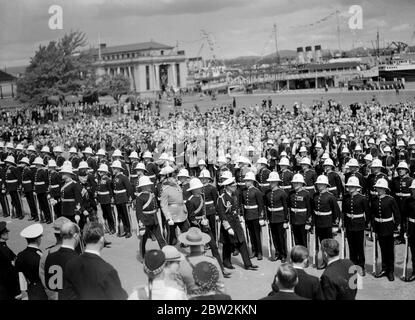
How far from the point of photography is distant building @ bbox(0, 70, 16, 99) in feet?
107

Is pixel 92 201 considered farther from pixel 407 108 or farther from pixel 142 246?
pixel 407 108

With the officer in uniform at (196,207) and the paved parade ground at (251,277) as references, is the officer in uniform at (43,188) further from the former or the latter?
the officer in uniform at (196,207)

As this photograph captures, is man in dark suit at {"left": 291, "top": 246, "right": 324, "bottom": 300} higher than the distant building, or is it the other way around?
the distant building

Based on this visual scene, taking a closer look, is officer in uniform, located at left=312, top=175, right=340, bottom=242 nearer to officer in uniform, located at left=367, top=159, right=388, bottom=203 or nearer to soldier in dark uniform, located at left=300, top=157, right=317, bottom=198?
officer in uniform, located at left=367, top=159, right=388, bottom=203

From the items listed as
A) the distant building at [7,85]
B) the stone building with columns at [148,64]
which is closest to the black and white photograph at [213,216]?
the distant building at [7,85]

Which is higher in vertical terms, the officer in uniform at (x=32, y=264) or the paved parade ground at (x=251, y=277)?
the officer in uniform at (x=32, y=264)

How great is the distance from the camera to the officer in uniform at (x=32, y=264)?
19.8 ft

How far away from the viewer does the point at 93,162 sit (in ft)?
51.4

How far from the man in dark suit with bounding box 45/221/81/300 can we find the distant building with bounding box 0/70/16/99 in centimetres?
2937

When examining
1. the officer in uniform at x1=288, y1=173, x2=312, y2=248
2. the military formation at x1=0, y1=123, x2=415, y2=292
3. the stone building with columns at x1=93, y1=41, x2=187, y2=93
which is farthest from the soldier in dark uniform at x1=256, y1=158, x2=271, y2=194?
the stone building with columns at x1=93, y1=41, x2=187, y2=93

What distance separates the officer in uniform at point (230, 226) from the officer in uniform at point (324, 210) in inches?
55.8
